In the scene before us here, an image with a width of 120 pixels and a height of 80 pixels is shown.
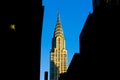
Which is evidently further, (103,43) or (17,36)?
(103,43)

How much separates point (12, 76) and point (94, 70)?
42396 mm

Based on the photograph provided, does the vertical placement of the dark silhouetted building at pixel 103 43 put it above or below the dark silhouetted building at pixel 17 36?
above

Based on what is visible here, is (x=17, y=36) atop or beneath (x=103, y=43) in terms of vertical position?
beneath

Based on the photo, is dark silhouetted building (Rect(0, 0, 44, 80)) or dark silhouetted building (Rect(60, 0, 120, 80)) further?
dark silhouetted building (Rect(60, 0, 120, 80))

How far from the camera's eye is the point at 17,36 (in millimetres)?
37406

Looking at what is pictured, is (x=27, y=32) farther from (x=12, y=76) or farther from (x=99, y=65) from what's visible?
(x=99, y=65)

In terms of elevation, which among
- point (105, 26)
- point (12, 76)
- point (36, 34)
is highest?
point (105, 26)

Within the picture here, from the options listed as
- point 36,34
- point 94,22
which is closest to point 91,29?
point 94,22

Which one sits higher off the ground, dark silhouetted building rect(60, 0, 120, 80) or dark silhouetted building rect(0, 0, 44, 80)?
dark silhouetted building rect(60, 0, 120, 80)

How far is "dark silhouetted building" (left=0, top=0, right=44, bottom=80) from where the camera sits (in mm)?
34522

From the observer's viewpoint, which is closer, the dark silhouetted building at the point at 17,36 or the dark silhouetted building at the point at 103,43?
the dark silhouetted building at the point at 17,36

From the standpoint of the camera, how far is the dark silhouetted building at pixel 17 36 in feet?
113

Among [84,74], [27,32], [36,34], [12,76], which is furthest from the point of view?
[84,74]

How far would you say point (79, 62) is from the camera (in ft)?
290
